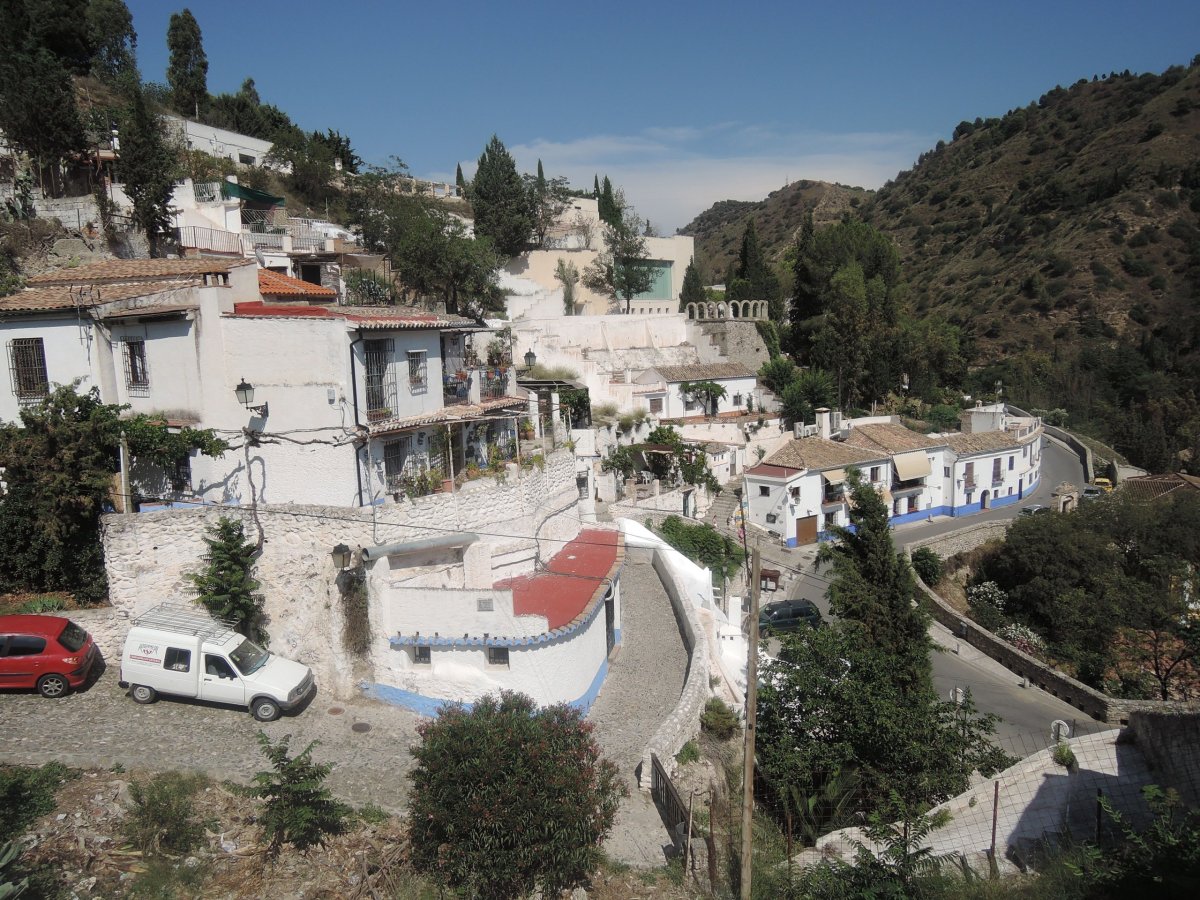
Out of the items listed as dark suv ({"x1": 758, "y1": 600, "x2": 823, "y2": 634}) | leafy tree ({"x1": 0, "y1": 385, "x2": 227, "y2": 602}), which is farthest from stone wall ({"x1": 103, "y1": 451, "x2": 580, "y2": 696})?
dark suv ({"x1": 758, "y1": 600, "x2": 823, "y2": 634})

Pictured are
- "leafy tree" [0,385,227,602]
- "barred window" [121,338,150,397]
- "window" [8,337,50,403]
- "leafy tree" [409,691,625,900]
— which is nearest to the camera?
"leafy tree" [409,691,625,900]

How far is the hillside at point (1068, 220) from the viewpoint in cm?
7219

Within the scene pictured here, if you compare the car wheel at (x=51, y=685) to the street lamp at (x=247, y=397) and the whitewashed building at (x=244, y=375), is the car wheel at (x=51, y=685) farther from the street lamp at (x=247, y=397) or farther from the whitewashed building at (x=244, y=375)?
the street lamp at (x=247, y=397)

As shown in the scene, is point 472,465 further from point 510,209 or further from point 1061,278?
point 1061,278

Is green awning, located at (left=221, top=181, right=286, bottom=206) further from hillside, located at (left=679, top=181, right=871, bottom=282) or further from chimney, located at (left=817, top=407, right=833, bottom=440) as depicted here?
hillside, located at (left=679, top=181, right=871, bottom=282)

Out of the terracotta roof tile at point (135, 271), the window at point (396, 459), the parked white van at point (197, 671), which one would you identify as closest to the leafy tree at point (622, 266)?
the terracotta roof tile at point (135, 271)

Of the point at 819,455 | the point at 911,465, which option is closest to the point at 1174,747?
the point at 819,455

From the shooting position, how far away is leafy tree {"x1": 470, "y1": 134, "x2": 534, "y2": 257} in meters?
46.2

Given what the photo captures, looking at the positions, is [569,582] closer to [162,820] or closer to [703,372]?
[162,820]

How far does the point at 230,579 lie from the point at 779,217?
12243cm

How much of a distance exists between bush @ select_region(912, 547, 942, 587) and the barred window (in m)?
27.5

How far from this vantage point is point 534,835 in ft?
31.3

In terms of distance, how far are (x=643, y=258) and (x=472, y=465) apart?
35318mm

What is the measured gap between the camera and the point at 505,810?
31.1 feet
